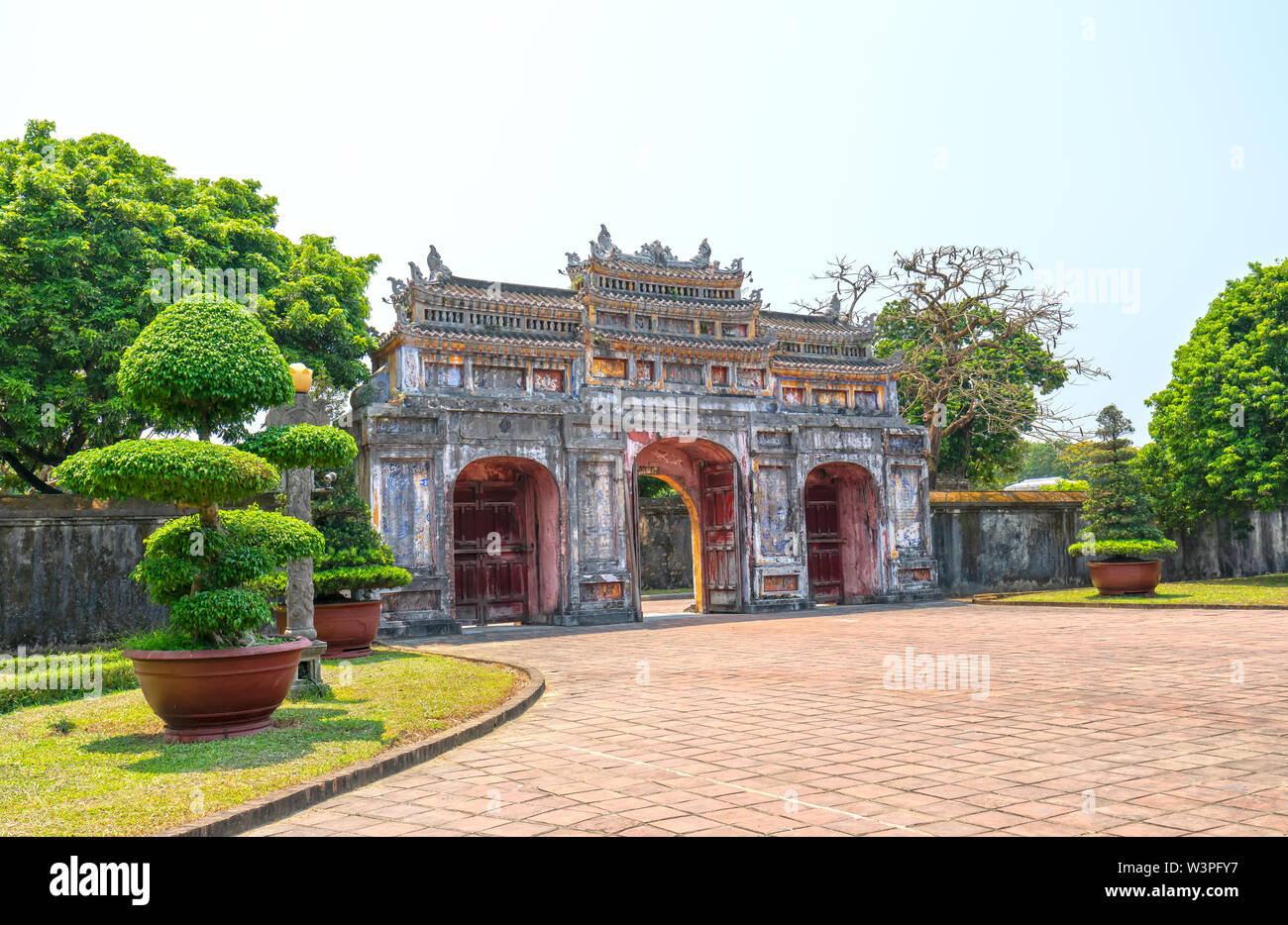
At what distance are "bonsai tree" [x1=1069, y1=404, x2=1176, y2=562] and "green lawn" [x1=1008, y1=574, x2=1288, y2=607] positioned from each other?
1.06 meters

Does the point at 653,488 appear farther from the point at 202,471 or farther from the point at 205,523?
the point at 202,471

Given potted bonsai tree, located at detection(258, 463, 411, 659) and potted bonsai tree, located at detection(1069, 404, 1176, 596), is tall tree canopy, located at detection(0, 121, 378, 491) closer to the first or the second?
potted bonsai tree, located at detection(258, 463, 411, 659)

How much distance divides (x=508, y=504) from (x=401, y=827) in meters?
16.4

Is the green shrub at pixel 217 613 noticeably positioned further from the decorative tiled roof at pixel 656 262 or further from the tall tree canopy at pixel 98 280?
the decorative tiled roof at pixel 656 262

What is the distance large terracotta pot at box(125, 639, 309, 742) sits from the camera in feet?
22.5

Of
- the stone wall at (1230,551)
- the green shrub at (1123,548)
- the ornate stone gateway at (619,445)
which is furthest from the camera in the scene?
the stone wall at (1230,551)

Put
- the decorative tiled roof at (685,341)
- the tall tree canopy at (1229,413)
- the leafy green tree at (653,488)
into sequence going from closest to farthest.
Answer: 1. the decorative tiled roof at (685,341)
2. the tall tree canopy at (1229,413)
3. the leafy green tree at (653,488)

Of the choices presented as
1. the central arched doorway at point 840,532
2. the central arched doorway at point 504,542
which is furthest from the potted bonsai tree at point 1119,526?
the central arched doorway at point 504,542

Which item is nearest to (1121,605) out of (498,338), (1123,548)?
(1123,548)

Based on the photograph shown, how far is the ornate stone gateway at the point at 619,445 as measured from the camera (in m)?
18.4

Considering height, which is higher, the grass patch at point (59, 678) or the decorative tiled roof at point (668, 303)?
the decorative tiled roof at point (668, 303)

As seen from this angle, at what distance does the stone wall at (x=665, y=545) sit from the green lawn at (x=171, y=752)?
81.5 feet

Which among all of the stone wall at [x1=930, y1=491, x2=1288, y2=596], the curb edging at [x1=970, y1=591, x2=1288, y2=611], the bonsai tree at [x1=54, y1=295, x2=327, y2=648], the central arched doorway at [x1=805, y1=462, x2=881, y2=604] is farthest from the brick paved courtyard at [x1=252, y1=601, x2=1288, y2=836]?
the stone wall at [x1=930, y1=491, x2=1288, y2=596]
